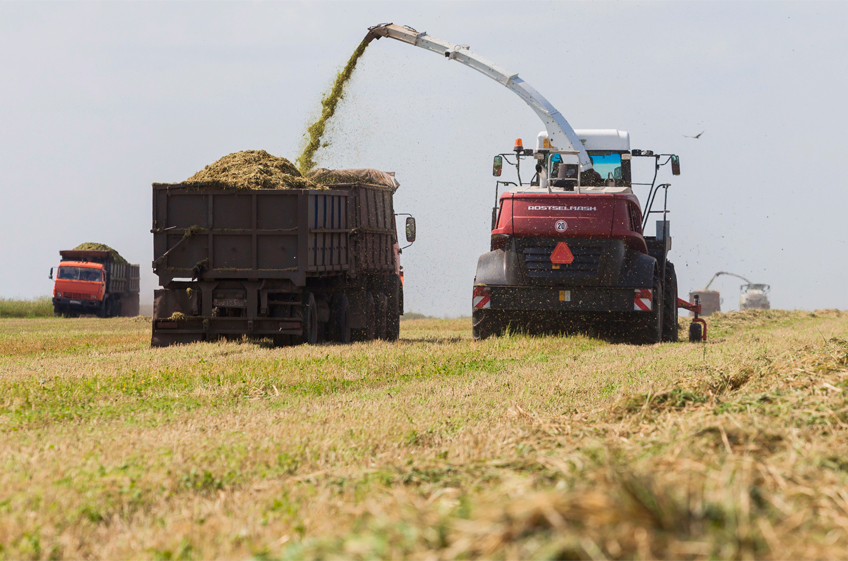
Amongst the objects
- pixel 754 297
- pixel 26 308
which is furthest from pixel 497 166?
pixel 754 297

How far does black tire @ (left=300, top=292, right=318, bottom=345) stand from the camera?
1550 centimetres

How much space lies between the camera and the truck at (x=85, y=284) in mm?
37531

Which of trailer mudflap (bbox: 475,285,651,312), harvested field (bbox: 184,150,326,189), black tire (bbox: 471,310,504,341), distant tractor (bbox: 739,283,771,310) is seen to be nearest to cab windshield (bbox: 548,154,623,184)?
trailer mudflap (bbox: 475,285,651,312)

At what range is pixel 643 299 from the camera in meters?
15.8

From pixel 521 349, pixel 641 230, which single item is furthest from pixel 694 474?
pixel 641 230

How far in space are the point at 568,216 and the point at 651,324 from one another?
2.38 meters

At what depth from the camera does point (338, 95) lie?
1931 centimetres

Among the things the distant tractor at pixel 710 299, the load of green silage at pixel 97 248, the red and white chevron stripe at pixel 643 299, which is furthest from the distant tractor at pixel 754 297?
the red and white chevron stripe at pixel 643 299

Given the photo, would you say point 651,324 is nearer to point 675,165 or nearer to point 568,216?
point 568,216

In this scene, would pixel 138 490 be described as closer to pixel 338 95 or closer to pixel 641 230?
pixel 641 230

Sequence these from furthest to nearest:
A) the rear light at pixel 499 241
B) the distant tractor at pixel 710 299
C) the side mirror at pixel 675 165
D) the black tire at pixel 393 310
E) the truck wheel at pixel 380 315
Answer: the distant tractor at pixel 710 299 → the black tire at pixel 393 310 → the truck wheel at pixel 380 315 → the side mirror at pixel 675 165 → the rear light at pixel 499 241

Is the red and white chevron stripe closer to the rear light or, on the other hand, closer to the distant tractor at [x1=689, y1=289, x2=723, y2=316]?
the rear light

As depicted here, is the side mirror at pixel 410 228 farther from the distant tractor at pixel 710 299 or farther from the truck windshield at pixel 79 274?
the distant tractor at pixel 710 299

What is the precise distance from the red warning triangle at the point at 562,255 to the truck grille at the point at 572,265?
5 cm
